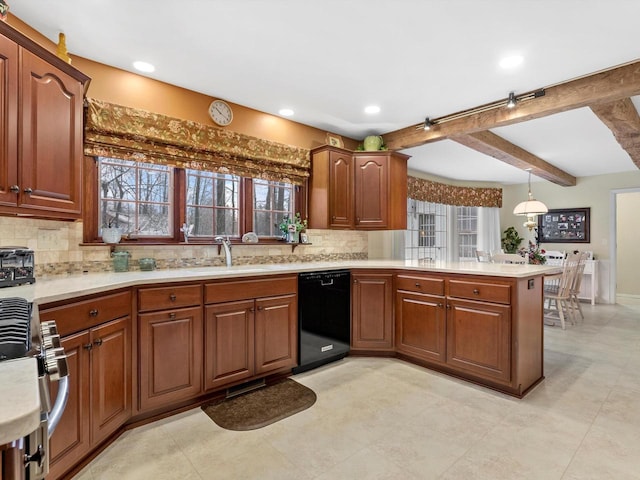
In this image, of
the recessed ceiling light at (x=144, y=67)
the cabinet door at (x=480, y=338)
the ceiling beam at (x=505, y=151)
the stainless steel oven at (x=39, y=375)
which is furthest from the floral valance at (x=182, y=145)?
the cabinet door at (x=480, y=338)

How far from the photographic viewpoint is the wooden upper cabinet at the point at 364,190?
3.80 meters

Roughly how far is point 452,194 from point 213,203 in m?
4.77

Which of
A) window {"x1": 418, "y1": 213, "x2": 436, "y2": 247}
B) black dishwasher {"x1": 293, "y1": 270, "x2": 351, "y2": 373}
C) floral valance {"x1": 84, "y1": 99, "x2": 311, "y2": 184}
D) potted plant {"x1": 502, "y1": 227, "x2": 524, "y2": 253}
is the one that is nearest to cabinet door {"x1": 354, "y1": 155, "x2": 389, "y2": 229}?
floral valance {"x1": 84, "y1": 99, "x2": 311, "y2": 184}

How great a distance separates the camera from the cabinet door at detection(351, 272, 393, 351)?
3314 millimetres

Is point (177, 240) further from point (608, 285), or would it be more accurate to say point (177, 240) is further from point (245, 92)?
point (608, 285)

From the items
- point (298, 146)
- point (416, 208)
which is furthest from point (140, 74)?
point (416, 208)

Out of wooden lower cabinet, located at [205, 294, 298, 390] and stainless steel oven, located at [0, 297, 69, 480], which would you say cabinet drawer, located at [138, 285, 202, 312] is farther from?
stainless steel oven, located at [0, 297, 69, 480]

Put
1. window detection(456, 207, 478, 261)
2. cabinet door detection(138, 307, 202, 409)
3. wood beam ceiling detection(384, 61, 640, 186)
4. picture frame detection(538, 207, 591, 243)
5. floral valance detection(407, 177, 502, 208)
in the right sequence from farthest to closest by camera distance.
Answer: window detection(456, 207, 478, 261) < picture frame detection(538, 207, 591, 243) < floral valance detection(407, 177, 502, 208) < wood beam ceiling detection(384, 61, 640, 186) < cabinet door detection(138, 307, 202, 409)

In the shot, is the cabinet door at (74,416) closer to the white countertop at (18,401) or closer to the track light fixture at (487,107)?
the white countertop at (18,401)

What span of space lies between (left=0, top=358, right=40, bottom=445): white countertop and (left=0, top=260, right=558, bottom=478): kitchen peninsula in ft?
Answer: 3.19

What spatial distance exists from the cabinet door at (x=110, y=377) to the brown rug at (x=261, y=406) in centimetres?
57

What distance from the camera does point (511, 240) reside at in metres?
7.19

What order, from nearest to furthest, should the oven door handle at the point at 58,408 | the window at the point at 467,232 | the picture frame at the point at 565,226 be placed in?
the oven door handle at the point at 58,408 → the picture frame at the point at 565,226 → the window at the point at 467,232

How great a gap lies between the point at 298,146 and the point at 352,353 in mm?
2269
